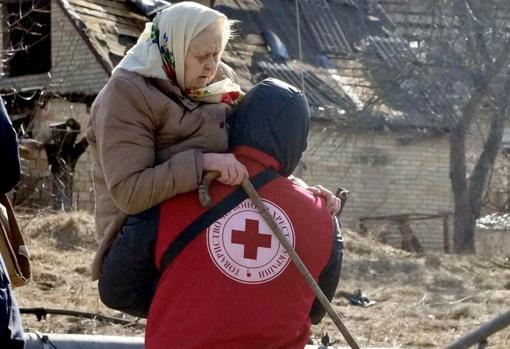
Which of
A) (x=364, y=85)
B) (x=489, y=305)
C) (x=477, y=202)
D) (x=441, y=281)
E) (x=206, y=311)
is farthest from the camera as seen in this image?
(x=364, y=85)

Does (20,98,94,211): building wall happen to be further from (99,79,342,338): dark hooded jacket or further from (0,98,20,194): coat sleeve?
(99,79,342,338): dark hooded jacket

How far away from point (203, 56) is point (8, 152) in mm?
740

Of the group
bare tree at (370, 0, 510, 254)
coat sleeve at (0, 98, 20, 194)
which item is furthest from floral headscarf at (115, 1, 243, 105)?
bare tree at (370, 0, 510, 254)

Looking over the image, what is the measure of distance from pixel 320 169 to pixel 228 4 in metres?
4.07

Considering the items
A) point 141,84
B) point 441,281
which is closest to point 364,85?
point 441,281

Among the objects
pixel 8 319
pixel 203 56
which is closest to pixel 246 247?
pixel 203 56

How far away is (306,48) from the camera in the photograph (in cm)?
2375

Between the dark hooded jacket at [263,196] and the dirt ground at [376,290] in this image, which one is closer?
the dark hooded jacket at [263,196]

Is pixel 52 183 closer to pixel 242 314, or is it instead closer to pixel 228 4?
pixel 228 4

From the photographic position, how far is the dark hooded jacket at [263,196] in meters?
2.98

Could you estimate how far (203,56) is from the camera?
3039mm

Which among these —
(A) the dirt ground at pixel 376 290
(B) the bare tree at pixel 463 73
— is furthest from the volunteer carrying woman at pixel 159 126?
(B) the bare tree at pixel 463 73

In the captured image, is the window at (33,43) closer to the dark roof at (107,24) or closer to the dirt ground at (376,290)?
the dark roof at (107,24)

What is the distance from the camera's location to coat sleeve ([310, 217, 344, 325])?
123 inches
